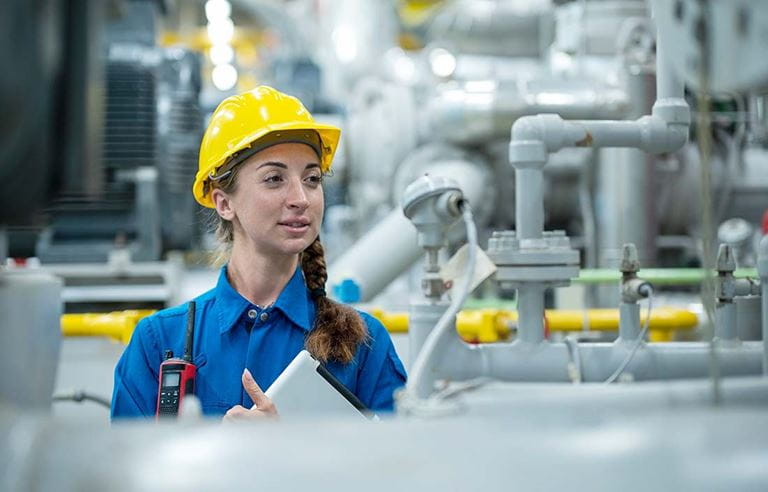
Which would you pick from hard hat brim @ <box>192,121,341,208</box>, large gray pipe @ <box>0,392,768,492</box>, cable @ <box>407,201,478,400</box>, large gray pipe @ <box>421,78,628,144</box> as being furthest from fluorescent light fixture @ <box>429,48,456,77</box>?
large gray pipe @ <box>0,392,768,492</box>

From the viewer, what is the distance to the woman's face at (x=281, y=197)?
164cm

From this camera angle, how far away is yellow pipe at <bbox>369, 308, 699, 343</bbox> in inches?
107

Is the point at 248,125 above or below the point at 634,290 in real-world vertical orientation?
above

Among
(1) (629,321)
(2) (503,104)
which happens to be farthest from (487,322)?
(2) (503,104)

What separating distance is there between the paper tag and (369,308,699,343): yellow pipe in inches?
49.2

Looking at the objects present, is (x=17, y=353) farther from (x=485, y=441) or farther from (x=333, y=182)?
(x=333, y=182)

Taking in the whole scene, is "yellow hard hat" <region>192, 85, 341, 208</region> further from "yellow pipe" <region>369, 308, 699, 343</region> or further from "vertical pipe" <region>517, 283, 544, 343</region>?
"yellow pipe" <region>369, 308, 699, 343</region>

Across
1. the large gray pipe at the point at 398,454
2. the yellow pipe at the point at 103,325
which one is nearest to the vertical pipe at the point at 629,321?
the large gray pipe at the point at 398,454

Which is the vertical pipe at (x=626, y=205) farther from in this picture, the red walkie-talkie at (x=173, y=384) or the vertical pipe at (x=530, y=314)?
the red walkie-talkie at (x=173, y=384)

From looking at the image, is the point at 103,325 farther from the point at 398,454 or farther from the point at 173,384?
the point at 398,454

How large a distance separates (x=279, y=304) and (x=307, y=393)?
10.1 inches

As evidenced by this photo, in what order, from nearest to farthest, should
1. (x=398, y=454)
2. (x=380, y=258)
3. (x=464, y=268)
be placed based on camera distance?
(x=398, y=454) < (x=464, y=268) < (x=380, y=258)

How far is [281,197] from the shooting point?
1637 millimetres

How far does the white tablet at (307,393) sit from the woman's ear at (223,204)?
15.6 inches
